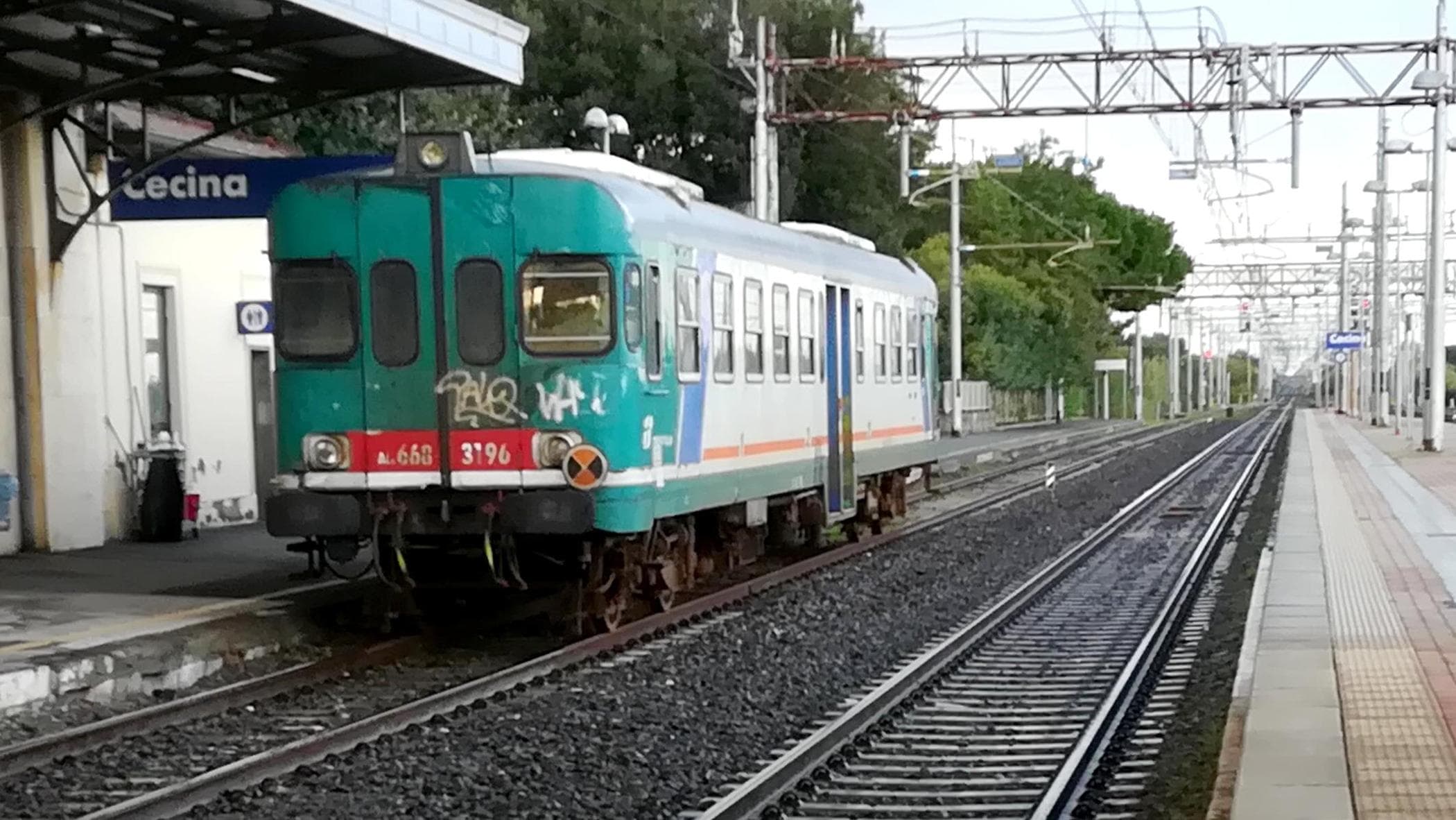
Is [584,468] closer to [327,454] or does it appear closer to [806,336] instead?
[327,454]

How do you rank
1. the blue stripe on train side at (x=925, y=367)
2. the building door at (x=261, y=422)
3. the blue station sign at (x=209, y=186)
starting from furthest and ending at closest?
the blue stripe on train side at (x=925, y=367), the building door at (x=261, y=422), the blue station sign at (x=209, y=186)

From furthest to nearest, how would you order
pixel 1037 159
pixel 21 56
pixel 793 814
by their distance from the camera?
pixel 1037 159 < pixel 21 56 < pixel 793 814

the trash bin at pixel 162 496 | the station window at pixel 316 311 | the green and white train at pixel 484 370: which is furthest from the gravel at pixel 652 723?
the trash bin at pixel 162 496

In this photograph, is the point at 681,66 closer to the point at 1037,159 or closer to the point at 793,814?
the point at 1037,159

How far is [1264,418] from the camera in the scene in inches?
3728

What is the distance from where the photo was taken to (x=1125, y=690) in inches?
446

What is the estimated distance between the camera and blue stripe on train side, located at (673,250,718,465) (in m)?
13.5

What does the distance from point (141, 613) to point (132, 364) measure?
626 cm

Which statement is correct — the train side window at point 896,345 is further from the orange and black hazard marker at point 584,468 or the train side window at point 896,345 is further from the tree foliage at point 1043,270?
the tree foliage at point 1043,270

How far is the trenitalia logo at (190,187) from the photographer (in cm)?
1647

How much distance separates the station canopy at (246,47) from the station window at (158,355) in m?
2.50

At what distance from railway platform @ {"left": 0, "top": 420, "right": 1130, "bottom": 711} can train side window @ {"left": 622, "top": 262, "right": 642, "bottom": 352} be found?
3.04 meters

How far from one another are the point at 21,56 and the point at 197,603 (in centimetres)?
529

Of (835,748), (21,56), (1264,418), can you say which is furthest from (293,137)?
(1264,418)
